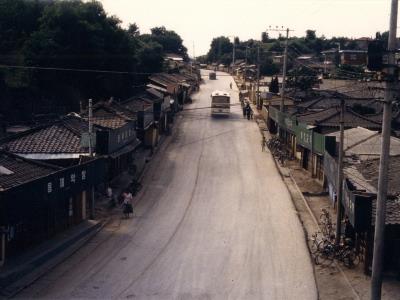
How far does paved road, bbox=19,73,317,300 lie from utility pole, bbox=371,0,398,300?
4459 mm

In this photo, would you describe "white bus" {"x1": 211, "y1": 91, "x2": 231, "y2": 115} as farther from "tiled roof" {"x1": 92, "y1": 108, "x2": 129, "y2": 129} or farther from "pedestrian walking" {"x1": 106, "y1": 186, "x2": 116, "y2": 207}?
"pedestrian walking" {"x1": 106, "y1": 186, "x2": 116, "y2": 207}

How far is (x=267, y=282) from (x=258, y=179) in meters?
21.4

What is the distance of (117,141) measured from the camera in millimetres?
40656

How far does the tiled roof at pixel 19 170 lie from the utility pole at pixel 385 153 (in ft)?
47.1

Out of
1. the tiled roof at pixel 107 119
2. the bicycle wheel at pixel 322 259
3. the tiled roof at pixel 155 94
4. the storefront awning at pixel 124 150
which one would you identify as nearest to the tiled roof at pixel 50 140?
the storefront awning at pixel 124 150

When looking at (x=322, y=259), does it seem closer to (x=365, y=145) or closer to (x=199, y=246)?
(x=199, y=246)

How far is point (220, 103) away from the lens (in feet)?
252

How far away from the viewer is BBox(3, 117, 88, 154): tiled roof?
34781 mm

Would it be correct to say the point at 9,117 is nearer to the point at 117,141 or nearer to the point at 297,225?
the point at 117,141

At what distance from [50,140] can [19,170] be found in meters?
8.48

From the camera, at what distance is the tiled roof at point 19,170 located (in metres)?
25.5

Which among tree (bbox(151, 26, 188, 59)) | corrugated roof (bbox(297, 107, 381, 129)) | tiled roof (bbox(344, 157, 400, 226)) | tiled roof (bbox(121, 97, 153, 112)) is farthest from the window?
tree (bbox(151, 26, 188, 59))

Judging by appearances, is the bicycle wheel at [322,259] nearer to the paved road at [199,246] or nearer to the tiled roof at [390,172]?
the paved road at [199,246]

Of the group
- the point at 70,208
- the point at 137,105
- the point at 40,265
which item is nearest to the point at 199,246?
the point at 70,208
